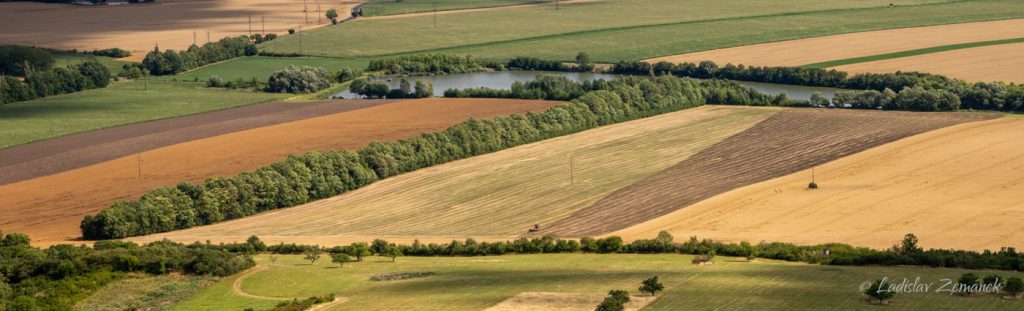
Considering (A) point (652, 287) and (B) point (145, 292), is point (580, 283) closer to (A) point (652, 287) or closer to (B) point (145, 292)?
(A) point (652, 287)

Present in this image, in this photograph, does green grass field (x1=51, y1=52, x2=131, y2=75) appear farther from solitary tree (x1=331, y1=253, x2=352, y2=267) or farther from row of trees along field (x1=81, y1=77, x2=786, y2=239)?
solitary tree (x1=331, y1=253, x2=352, y2=267)

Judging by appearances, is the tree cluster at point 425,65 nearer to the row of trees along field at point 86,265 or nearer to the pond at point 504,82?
the pond at point 504,82

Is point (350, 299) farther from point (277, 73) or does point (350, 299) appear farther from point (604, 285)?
point (277, 73)

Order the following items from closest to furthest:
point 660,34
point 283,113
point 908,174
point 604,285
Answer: point 604,285 → point 908,174 → point 283,113 → point 660,34

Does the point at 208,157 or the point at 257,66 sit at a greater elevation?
the point at 257,66

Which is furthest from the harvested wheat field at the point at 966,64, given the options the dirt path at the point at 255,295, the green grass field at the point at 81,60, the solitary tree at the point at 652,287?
the dirt path at the point at 255,295

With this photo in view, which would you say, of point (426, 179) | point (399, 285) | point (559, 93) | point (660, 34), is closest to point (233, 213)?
point (426, 179)

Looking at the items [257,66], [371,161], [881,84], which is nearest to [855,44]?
[881,84]
